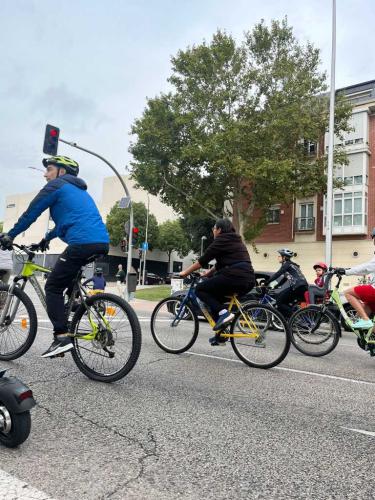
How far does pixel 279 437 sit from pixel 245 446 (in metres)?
0.34

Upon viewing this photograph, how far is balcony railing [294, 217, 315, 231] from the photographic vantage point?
3366cm

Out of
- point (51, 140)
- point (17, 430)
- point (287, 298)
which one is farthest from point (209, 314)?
point (51, 140)

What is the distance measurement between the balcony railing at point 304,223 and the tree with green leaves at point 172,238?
88.8 feet

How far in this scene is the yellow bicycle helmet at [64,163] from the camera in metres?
4.54

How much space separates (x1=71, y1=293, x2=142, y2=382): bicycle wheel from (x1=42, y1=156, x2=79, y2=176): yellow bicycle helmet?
4.46 ft

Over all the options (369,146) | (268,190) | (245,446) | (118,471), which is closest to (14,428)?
(118,471)

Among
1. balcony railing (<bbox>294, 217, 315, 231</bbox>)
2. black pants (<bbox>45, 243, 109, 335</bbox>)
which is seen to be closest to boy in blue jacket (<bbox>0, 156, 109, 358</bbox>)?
black pants (<bbox>45, 243, 109, 335</bbox>)

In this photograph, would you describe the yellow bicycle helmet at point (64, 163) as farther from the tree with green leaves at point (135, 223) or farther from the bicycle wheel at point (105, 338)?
→ the tree with green leaves at point (135, 223)

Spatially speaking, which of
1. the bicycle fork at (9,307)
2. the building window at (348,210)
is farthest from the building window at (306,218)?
the bicycle fork at (9,307)

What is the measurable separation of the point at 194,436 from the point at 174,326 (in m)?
3.39

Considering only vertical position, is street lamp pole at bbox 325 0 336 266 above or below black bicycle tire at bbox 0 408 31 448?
above

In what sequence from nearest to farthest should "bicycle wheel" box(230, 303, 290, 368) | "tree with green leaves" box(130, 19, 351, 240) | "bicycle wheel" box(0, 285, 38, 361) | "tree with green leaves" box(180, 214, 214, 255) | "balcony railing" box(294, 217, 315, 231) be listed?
"bicycle wheel" box(0, 285, 38, 361) < "bicycle wheel" box(230, 303, 290, 368) < "tree with green leaves" box(130, 19, 351, 240) < "balcony railing" box(294, 217, 315, 231) < "tree with green leaves" box(180, 214, 214, 255)

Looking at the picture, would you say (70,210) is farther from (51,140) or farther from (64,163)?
(51,140)

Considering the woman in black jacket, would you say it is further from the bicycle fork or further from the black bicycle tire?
the black bicycle tire
